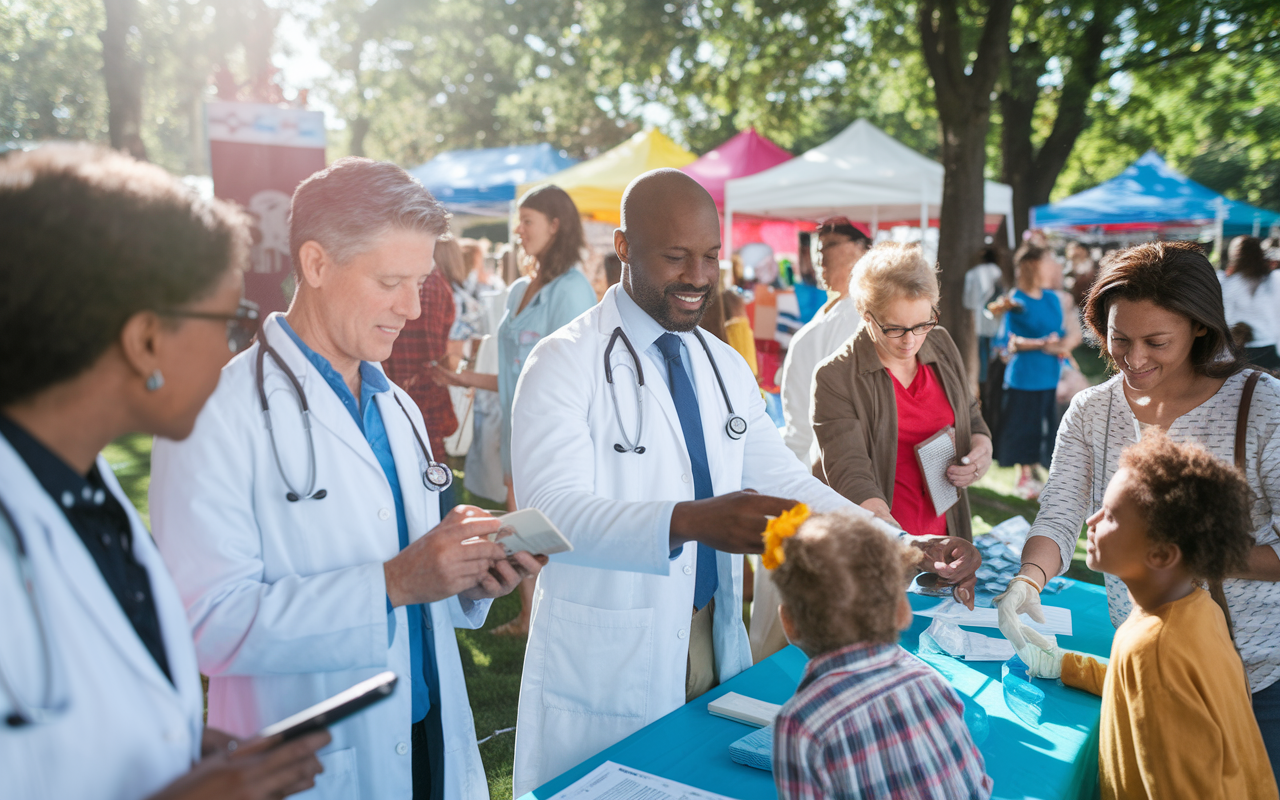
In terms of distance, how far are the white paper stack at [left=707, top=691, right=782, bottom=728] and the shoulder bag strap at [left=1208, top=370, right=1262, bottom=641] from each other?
1.17 m

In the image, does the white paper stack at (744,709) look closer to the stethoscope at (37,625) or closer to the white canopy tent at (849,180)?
the stethoscope at (37,625)

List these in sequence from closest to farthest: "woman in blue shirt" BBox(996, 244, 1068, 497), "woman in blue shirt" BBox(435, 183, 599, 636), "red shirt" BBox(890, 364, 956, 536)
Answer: "red shirt" BBox(890, 364, 956, 536) < "woman in blue shirt" BBox(435, 183, 599, 636) < "woman in blue shirt" BBox(996, 244, 1068, 497)

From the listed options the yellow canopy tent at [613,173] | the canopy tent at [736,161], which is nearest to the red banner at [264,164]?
the yellow canopy tent at [613,173]

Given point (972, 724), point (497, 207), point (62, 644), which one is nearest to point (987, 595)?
point (972, 724)

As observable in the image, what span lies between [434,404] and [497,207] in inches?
477

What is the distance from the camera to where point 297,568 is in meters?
1.68

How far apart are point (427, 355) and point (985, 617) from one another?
10.7 feet

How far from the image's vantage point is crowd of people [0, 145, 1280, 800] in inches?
38.0

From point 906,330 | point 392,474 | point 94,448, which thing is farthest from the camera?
point 906,330

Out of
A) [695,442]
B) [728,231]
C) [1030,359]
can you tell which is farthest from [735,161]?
[695,442]

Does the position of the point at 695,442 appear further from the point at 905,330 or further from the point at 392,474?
the point at 905,330

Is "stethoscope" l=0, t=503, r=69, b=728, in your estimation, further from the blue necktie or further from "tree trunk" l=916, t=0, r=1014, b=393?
"tree trunk" l=916, t=0, r=1014, b=393

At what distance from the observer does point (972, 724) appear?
201 centimetres

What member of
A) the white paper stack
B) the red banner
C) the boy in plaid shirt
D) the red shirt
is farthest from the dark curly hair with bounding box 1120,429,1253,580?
the red banner
